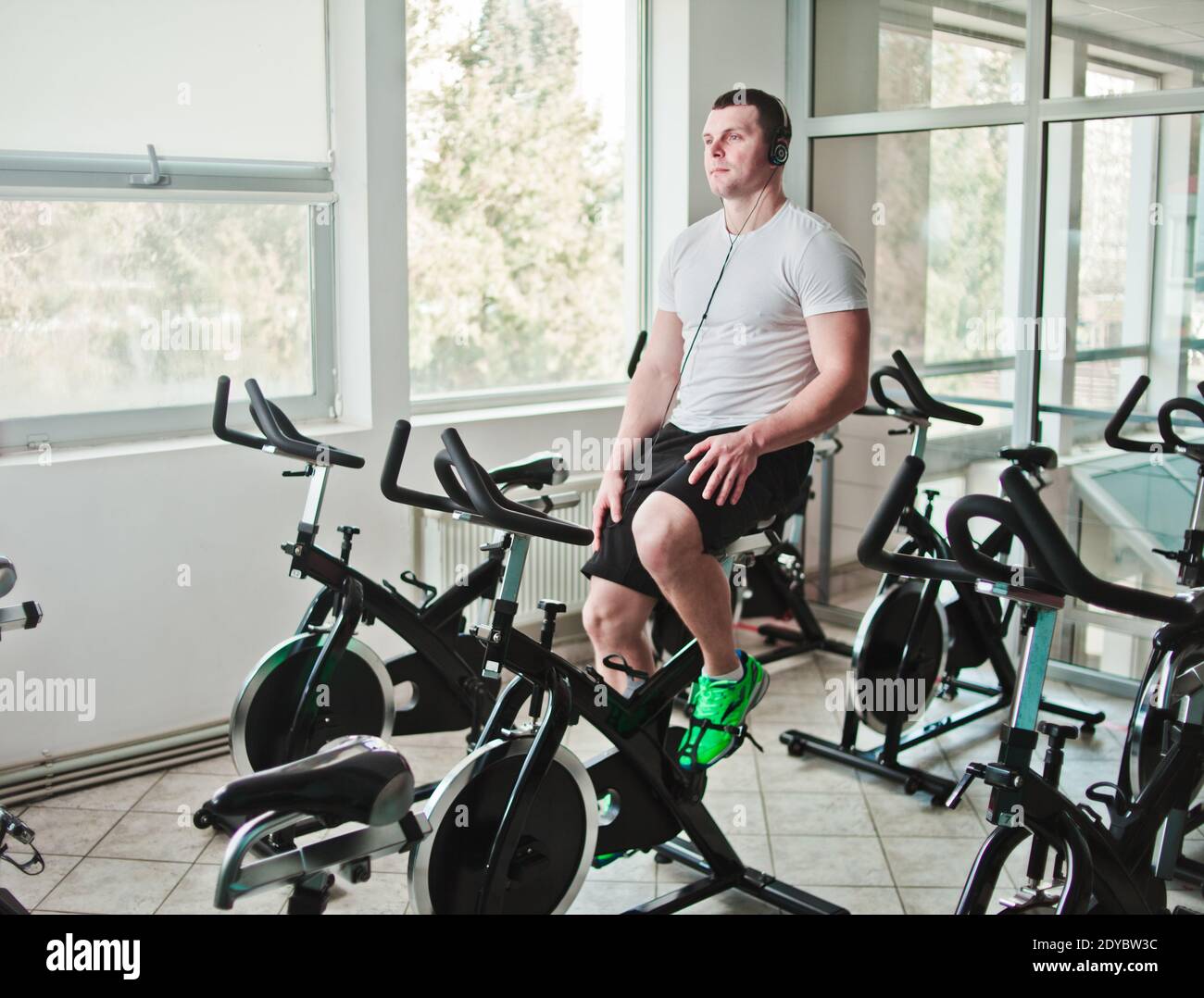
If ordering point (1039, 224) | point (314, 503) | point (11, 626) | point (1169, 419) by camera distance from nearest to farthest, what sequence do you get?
1. point (11, 626)
2. point (314, 503)
3. point (1169, 419)
4. point (1039, 224)

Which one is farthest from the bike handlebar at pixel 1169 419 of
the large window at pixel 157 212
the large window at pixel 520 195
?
the large window at pixel 157 212

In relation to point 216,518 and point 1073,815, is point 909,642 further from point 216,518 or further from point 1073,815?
point 216,518

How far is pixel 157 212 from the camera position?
3.37 meters

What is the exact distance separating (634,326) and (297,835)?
2384 millimetres

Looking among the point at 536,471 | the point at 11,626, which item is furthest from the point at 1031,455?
the point at 11,626

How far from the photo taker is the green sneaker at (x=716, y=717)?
247 cm

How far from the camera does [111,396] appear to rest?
11.1ft

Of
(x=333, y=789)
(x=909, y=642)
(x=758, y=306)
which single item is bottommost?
(x=909, y=642)

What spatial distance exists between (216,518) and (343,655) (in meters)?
→ 0.84

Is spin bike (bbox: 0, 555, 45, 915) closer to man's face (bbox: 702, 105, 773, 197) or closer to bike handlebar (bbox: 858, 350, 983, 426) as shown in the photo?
man's face (bbox: 702, 105, 773, 197)

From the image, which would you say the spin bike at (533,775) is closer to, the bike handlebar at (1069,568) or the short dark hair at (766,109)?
the bike handlebar at (1069,568)

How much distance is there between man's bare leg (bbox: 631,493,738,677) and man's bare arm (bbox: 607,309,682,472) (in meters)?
0.37

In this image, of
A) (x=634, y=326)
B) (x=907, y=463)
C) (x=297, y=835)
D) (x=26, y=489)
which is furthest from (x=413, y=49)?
(x=907, y=463)

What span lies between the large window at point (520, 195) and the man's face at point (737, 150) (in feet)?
5.12
